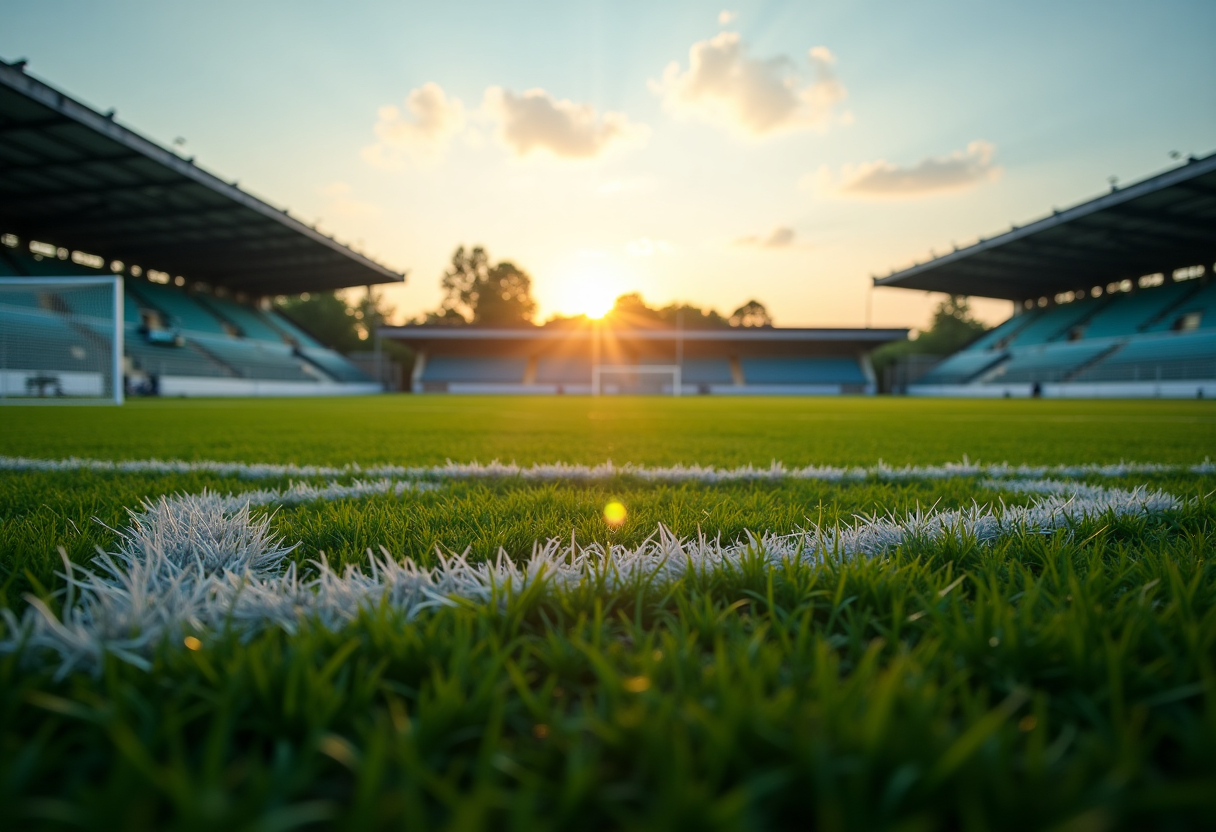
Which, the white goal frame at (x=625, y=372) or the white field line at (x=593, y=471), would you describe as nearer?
the white field line at (x=593, y=471)

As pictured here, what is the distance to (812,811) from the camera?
534 millimetres

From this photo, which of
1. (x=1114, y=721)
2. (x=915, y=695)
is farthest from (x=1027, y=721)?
(x=915, y=695)

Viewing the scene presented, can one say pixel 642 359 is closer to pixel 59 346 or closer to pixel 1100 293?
pixel 1100 293

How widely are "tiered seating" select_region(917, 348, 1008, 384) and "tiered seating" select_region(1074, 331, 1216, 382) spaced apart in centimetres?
652

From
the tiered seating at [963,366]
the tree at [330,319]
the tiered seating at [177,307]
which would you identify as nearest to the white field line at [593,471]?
the tiered seating at [177,307]

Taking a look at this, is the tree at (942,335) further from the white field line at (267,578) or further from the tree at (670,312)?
the white field line at (267,578)

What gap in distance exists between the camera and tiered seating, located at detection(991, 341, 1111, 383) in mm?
30023

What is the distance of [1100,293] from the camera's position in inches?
1411

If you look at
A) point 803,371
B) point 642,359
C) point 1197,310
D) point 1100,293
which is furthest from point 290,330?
point 1100,293

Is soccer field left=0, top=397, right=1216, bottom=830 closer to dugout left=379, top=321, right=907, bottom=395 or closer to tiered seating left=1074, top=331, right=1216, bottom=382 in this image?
tiered seating left=1074, top=331, right=1216, bottom=382

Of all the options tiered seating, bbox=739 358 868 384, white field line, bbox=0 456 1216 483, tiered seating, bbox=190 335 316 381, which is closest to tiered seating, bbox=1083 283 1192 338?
tiered seating, bbox=739 358 868 384

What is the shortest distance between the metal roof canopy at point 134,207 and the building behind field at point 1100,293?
3371cm

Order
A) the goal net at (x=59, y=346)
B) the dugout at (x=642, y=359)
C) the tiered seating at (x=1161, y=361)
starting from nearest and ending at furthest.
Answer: the goal net at (x=59, y=346), the tiered seating at (x=1161, y=361), the dugout at (x=642, y=359)

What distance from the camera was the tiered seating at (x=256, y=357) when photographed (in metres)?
27.9
